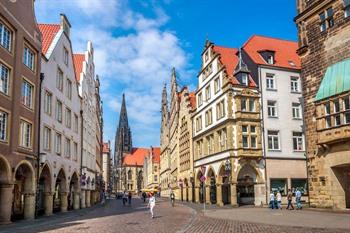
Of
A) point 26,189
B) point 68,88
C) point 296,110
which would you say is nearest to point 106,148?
point 68,88

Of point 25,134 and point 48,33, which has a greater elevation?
point 48,33

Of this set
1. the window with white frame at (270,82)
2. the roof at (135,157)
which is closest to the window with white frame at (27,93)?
the window with white frame at (270,82)

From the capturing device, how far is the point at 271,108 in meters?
44.0

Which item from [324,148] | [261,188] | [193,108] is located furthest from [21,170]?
[193,108]

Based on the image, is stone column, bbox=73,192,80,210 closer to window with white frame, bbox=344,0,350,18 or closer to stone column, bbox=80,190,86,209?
stone column, bbox=80,190,86,209

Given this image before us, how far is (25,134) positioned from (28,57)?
5.32 metres

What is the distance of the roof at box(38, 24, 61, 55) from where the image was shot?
3581 cm

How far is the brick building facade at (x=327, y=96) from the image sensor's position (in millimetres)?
26875

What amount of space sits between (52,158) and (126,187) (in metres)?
128

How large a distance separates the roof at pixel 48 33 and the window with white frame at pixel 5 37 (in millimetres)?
8897

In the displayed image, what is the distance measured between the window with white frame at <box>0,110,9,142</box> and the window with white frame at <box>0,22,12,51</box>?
4.02m

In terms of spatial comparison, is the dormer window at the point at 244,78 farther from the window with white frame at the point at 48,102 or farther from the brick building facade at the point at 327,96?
the window with white frame at the point at 48,102

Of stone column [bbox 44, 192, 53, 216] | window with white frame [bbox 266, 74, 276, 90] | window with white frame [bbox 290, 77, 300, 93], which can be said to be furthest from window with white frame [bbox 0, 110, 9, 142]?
window with white frame [bbox 290, 77, 300, 93]

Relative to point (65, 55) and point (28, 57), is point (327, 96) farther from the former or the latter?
point (65, 55)
